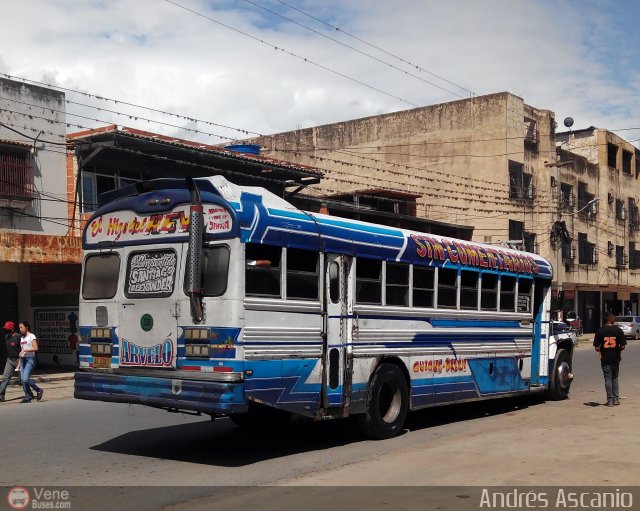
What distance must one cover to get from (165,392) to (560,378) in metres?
9.04

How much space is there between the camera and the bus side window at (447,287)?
12.0 m

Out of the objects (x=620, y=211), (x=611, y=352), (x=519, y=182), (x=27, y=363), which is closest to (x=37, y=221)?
(x=27, y=363)

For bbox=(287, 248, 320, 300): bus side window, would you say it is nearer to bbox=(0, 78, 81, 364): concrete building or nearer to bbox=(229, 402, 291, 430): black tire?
bbox=(229, 402, 291, 430): black tire

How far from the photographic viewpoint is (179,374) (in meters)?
8.89

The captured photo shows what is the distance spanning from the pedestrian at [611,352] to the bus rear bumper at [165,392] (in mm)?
7905

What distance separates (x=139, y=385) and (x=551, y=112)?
4524 centimetres

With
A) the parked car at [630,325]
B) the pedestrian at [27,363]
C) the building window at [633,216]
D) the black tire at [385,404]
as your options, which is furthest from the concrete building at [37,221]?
the building window at [633,216]

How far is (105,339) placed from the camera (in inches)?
382

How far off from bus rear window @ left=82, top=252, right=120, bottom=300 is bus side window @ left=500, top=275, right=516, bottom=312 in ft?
21.8

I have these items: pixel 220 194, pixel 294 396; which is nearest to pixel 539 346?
pixel 294 396

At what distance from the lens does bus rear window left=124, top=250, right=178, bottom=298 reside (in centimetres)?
927

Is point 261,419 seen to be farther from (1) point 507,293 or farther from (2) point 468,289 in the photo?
(1) point 507,293

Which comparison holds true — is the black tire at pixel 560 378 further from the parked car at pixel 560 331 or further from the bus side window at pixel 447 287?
the bus side window at pixel 447 287

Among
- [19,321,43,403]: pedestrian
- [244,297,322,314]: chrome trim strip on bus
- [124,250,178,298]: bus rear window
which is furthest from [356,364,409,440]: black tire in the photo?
[19,321,43,403]: pedestrian
